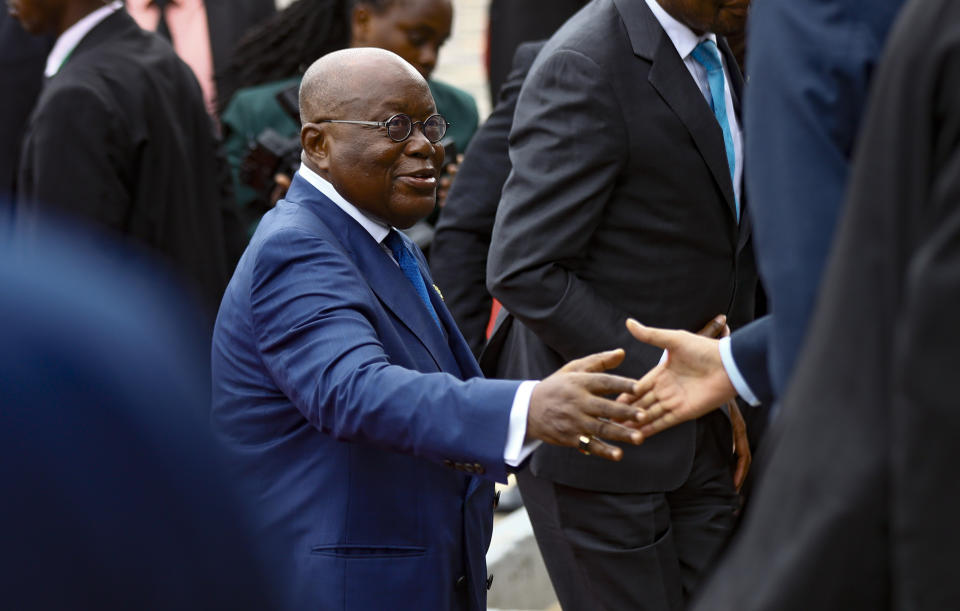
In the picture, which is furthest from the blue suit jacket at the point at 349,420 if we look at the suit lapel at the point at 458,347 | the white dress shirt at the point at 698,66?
the white dress shirt at the point at 698,66

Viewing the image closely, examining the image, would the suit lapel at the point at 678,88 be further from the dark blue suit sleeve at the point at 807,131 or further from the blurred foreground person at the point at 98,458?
the blurred foreground person at the point at 98,458

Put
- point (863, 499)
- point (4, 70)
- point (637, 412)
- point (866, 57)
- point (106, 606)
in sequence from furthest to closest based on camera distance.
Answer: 1. point (4, 70)
2. point (637, 412)
3. point (866, 57)
4. point (863, 499)
5. point (106, 606)

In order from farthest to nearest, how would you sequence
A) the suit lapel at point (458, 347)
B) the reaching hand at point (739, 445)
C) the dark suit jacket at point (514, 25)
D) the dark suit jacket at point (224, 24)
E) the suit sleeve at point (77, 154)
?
the dark suit jacket at point (224, 24), the dark suit jacket at point (514, 25), the suit sleeve at point (77, 154), the reaching hand at point (739, 445), the suit lapel at point (458, 347)

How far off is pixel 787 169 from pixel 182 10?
544cm

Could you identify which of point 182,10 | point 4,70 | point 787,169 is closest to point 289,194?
point 787,169

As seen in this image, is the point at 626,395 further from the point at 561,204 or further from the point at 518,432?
the point at 561,204

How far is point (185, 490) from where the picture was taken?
4.31ft

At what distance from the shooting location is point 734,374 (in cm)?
262

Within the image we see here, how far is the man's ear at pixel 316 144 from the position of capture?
313 centimetres

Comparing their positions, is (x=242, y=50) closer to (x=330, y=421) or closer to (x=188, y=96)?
(x=188, y=96)

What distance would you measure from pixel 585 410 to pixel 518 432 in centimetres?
14

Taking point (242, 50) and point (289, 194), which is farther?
point (242, 50)

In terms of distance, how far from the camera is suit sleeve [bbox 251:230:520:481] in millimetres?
2678

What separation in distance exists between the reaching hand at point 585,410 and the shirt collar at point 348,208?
0.60 m
